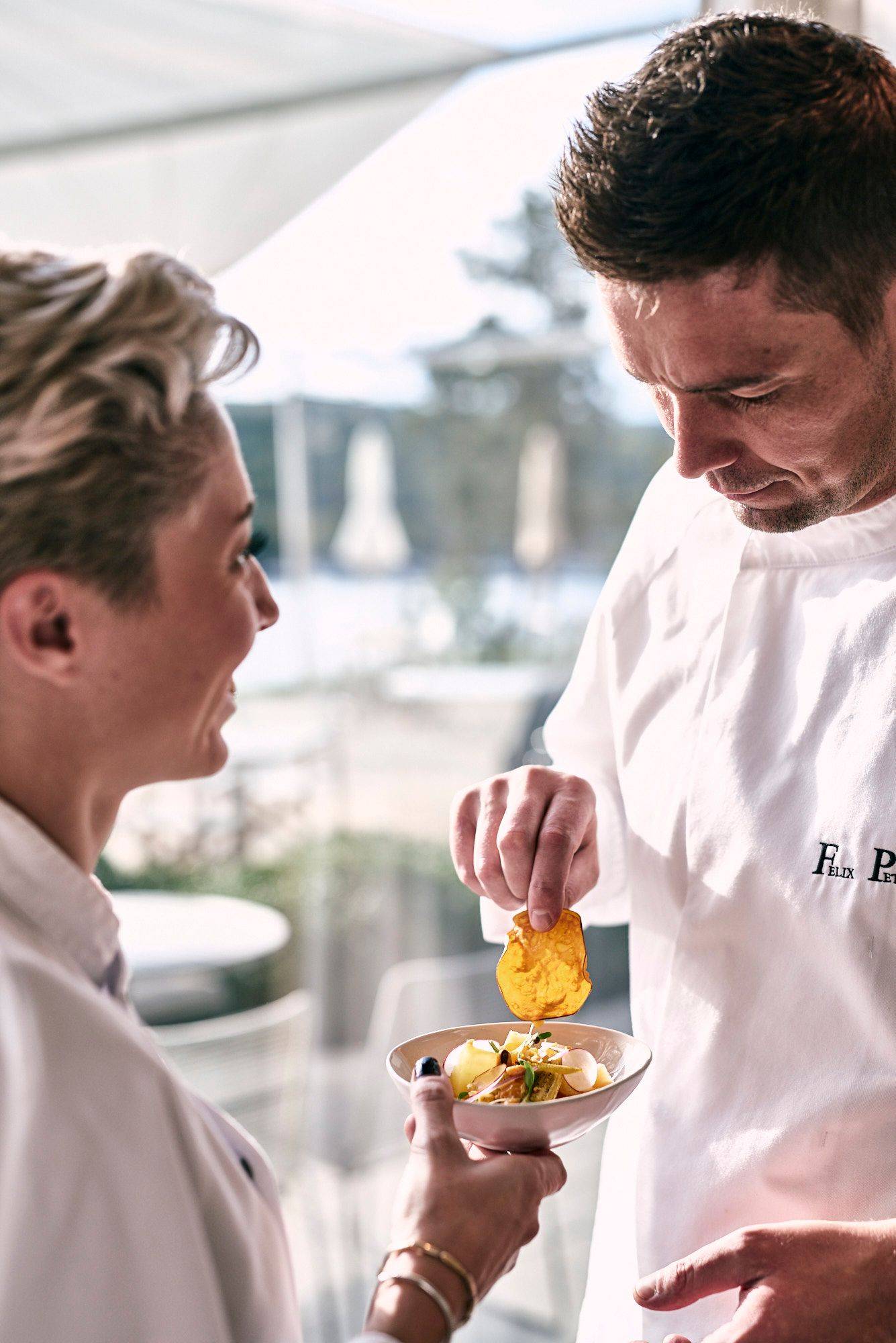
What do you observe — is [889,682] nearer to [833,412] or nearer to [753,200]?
[833,412]

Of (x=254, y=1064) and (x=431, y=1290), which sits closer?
(x=431, y=1290)

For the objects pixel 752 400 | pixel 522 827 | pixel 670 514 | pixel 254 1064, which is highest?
pixel 752 400

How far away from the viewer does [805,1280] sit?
1121 millimetres

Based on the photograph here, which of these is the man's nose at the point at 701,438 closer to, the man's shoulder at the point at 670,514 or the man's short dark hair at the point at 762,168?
the man's short dark hair at the point at 762,168

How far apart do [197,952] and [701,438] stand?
233 cm

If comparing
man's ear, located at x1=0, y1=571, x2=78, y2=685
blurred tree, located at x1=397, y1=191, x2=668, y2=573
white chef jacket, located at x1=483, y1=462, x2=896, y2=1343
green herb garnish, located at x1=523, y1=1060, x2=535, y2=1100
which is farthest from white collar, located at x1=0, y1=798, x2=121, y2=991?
blurred tree, located at x1=397, y1=191, x2=668, y2=573

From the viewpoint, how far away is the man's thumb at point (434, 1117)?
1.05 m

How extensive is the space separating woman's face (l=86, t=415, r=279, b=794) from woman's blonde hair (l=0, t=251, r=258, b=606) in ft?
0.07

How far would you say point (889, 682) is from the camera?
1360 mm

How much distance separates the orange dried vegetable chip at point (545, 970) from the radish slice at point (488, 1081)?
203 millimetres

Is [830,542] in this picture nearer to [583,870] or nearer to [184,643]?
[583,870]

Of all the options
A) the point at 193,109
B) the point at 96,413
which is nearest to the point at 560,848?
the point at 96,413

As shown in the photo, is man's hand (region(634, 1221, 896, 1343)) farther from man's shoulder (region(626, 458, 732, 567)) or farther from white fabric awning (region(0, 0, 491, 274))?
white fabric awning (region(0, 0, 491, 274))

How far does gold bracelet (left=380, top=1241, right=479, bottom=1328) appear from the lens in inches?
38.2
